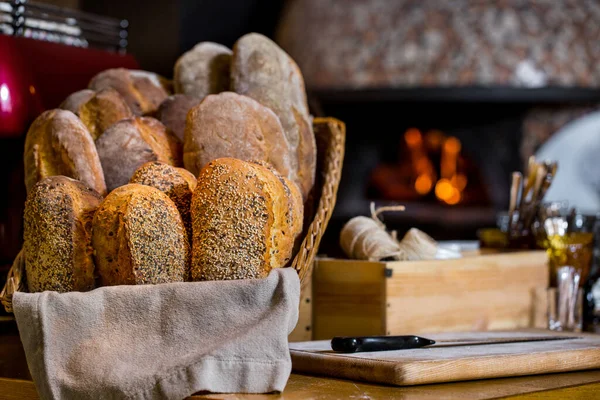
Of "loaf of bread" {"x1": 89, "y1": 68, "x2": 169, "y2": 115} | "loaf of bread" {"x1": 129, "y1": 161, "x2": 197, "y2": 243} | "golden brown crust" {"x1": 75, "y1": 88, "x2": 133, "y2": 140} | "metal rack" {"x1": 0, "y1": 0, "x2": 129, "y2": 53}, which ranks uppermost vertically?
"metal rack" {"x1": 0, "y1": 0, "x2": 129, "y2": 53}

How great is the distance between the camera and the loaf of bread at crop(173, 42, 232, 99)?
1516 millimetres

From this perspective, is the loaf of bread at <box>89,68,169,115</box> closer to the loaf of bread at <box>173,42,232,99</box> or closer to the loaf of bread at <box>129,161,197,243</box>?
the loaf of bread at <box>173,42,232,99</box>

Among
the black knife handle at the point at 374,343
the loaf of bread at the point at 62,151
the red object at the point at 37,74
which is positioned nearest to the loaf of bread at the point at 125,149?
the loaf of bread at the point at 62,151

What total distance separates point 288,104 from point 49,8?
0.57m

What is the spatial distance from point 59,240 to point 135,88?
0.51m

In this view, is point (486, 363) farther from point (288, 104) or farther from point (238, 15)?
point (238, 15)

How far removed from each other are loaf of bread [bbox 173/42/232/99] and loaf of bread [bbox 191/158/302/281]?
470 mm

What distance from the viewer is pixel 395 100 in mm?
3557

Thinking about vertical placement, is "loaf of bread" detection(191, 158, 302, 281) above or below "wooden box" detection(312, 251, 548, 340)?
above

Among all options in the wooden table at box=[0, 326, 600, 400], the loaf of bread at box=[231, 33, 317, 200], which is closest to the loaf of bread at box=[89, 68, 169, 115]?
the loaf of bread at box=[231, 33, 317, 200]

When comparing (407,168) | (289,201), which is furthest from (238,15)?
(289,201)

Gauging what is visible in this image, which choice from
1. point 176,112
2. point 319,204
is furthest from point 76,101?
point 319,204

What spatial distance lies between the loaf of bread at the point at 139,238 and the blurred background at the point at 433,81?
5.57ft

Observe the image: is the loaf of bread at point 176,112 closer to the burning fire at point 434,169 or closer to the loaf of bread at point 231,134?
the loaf of bread at point 231,134
